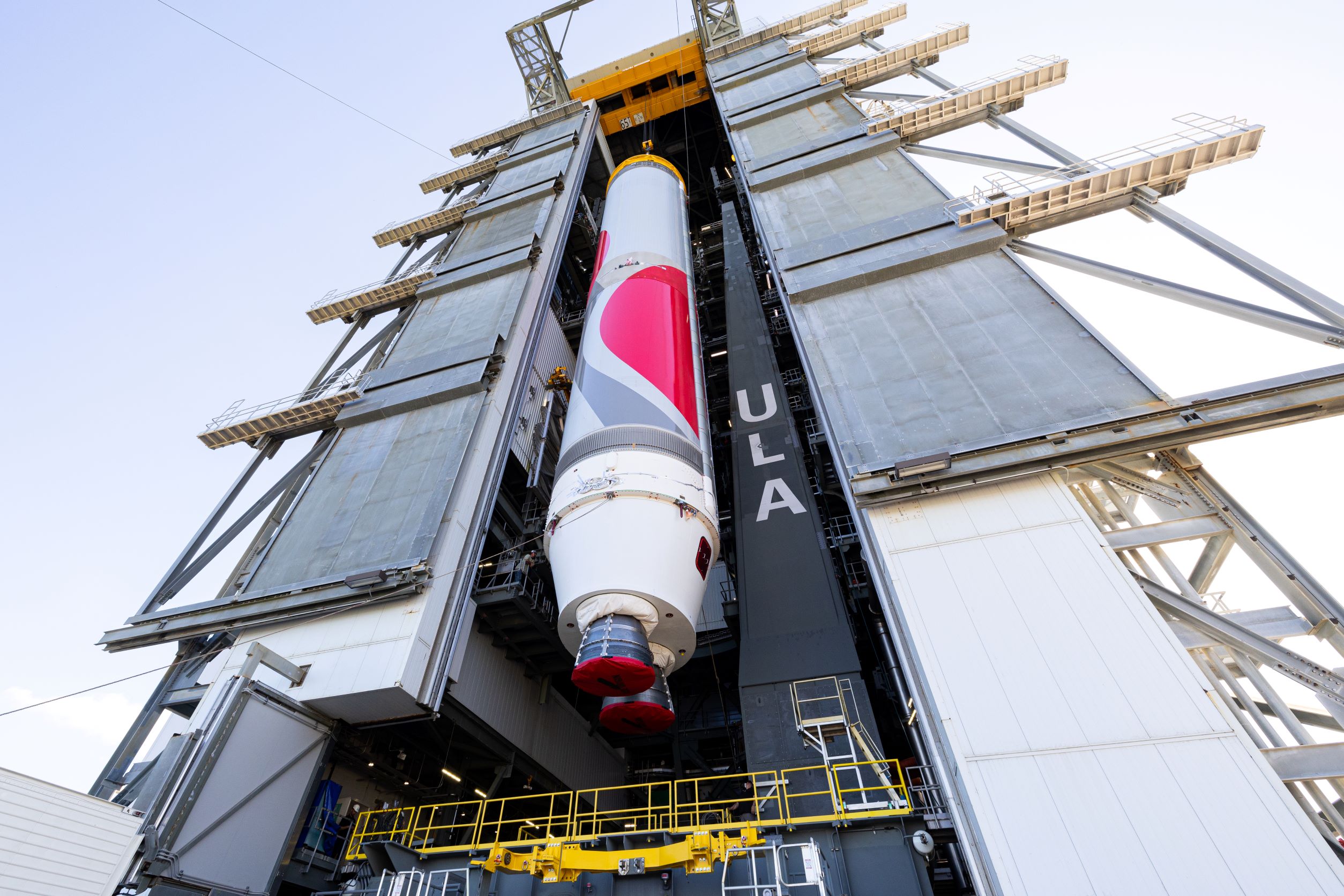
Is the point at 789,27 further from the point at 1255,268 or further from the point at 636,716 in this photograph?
the point at 636,716

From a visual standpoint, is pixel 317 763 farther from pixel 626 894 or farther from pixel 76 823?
pixel 626 894

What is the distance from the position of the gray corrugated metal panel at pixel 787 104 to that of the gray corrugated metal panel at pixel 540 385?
9282 mm

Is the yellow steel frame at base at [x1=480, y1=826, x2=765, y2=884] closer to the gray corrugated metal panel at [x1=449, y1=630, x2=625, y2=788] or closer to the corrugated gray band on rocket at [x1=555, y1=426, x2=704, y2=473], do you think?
the gray corrugated metal panel at [x1=449, y1=630, x2=625, y2=788]

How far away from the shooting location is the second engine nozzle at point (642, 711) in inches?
384

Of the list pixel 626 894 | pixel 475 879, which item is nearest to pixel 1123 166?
pixel 626 894

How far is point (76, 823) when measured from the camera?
7.46 meters

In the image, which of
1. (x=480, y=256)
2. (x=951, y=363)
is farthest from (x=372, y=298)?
(x=951, y=363)

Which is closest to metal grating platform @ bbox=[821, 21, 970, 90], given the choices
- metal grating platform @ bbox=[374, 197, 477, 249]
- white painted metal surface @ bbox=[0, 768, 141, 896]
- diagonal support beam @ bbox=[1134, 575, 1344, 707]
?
metal grating platform @ bbox=[374, 197, 477, 249]

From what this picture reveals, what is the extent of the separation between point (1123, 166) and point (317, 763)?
18.5 metres

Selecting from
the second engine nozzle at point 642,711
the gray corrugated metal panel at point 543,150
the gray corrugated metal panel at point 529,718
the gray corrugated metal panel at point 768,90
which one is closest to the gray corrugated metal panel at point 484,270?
the gray corrugated metal panel at point 543,150

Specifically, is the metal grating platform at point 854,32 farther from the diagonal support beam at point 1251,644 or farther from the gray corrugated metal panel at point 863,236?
the diagonal support beam at point 1251,644

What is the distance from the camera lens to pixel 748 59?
26.3 meters

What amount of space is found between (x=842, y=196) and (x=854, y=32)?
12.9 m

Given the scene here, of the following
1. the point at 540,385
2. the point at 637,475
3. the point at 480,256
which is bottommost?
the point at 637,475
